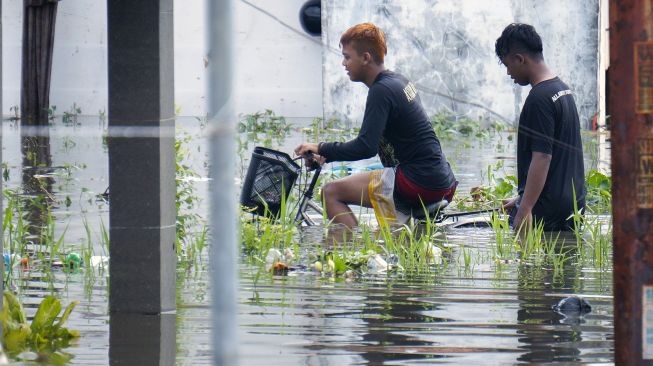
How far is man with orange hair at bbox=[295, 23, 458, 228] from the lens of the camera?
8.02 meters

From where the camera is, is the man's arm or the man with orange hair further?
the man with orange hair

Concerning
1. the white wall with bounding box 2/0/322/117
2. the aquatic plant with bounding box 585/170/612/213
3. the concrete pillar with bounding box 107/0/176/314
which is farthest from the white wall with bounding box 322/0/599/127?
the concrete pillar with bounding box 107/0/176/314

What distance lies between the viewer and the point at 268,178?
26.8ft

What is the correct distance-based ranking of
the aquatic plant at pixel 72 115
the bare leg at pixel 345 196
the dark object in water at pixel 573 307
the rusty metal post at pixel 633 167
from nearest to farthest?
the rusty metal post at pixel 633 167, the dark object in water at pixel 573 307, the bare leg at pixel 345 196, the aquatic plant at pixel 72 115

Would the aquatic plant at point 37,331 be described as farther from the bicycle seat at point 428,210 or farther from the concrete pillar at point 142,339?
the bicycle seat at point 428,210

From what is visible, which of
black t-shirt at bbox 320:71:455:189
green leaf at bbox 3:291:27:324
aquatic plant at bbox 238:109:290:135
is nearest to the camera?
green leaf at bbox 3:291:27:324

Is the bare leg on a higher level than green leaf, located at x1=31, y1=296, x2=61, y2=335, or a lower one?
higher

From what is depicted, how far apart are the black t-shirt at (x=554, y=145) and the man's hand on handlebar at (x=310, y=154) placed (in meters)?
1.30

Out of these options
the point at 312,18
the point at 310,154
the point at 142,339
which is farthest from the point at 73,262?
the point at 312,18

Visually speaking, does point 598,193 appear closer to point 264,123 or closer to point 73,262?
point 73,262

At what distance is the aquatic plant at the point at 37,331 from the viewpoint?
488 centimetres

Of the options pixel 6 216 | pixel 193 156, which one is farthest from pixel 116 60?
pixel 193 156

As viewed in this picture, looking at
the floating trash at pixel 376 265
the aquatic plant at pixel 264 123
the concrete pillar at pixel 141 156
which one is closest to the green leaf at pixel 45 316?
the concrete pillar at pixel 141 156

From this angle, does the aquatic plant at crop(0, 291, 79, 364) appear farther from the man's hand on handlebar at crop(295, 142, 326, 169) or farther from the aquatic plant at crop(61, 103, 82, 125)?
the aquatic plant at crop(61, 103, 82, 125)
